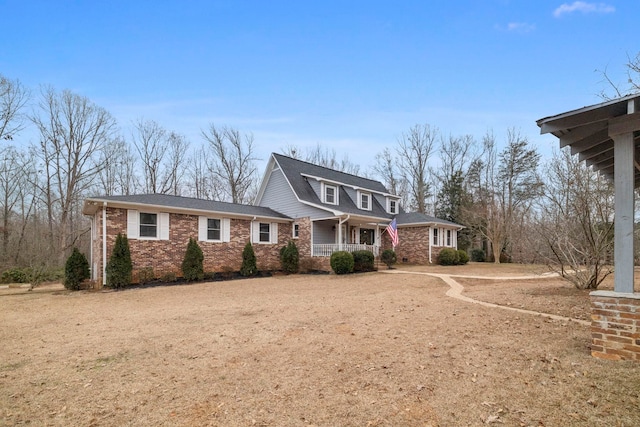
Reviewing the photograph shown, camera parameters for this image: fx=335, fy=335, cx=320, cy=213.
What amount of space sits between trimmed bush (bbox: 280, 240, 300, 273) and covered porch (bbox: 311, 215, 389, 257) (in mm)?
1103

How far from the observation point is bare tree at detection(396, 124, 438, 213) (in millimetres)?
34656

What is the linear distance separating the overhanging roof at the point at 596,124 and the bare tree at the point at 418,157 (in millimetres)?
29479

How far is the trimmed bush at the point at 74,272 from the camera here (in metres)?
13.0

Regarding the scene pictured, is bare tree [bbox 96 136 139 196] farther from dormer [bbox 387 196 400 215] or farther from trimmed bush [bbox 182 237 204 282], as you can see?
dormer [bbox 387 196 400 215]

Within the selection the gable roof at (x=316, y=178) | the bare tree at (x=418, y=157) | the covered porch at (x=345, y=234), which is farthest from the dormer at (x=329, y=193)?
the bare tree at (x=418, y=157)

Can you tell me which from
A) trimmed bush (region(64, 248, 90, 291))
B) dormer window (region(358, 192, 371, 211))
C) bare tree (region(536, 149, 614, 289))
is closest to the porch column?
bare tree (region(536, 149, 614, 289))

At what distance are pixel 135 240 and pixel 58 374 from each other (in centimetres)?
1048

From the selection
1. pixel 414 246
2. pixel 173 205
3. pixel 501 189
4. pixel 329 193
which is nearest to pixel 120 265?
pixel 173 205

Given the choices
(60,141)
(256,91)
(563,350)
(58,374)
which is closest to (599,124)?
(563,350)

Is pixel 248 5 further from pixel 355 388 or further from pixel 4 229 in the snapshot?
pixel 4 229

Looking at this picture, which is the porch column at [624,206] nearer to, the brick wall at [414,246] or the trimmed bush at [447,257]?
the trimmed bush at [447,257]

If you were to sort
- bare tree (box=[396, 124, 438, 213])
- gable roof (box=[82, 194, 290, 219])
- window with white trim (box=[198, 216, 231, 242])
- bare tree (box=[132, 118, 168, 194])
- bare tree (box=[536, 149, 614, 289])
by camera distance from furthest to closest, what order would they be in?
bare tree (box=[396, 124, 438, 213])
bare tree (box=[132, 118, 168, 194])
window with white trim (box=[198, 216, 231, 242])
gable roof (box=[82, 194, 290, 219])
bare tree (box=[536, 149, 614, 289])

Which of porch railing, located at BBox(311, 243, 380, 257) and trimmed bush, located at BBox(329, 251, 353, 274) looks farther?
porch railing, located at BBox(311, 243, 380, 257)

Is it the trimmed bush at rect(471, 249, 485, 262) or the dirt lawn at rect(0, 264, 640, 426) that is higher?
the dirt lawn at rect(0, 264, 640, 426)
